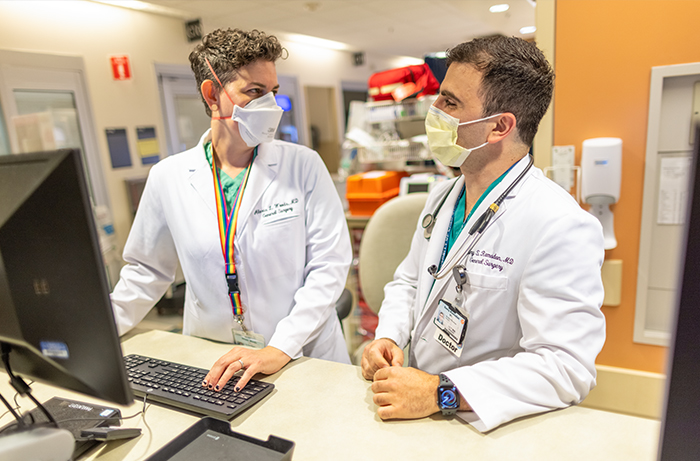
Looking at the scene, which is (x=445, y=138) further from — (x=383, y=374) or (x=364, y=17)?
(x=364, y=17)

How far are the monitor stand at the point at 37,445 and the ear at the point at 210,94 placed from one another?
1.09 meters

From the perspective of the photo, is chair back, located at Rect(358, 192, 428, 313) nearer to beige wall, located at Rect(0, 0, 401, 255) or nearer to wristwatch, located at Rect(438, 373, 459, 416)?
wristwatch, located at Rect(438, 373, 459, 416)

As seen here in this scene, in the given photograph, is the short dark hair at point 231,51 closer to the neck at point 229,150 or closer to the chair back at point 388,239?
the neck at point 229,150

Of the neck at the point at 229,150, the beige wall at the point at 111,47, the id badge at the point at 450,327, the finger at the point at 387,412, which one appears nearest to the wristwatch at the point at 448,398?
the finger at the point at 387,412

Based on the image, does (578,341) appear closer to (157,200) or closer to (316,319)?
(316,319)

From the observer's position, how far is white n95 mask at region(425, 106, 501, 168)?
126 cm

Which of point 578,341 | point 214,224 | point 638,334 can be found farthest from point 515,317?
point 638,334

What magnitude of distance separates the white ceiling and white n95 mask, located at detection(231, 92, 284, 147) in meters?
3.39

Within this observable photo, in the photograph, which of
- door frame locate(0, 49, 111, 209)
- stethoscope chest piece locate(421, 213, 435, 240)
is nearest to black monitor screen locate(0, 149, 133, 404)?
stethoscope chest piece locate(421, 213, 435, 240)

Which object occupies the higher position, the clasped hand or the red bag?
the red bag

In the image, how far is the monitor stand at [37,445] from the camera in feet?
2.23

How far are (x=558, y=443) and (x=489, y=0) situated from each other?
489 cm

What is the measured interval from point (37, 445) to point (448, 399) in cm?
74

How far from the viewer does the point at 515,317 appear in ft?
3.64
